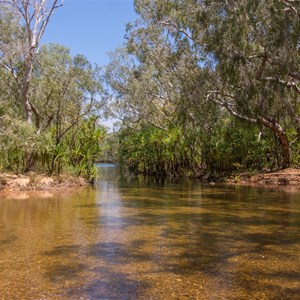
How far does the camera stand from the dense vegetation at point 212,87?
45.6ft

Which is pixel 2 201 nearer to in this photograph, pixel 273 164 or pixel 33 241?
pixel 33 241

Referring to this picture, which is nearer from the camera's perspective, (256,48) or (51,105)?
(256,48)

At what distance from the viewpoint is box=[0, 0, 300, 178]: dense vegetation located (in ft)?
47.0

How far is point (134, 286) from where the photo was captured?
14.4 feet

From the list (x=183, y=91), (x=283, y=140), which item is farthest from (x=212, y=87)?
(x=283, y=140)

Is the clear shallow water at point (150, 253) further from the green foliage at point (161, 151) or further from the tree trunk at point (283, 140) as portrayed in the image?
the green foliage at point (161, 151)

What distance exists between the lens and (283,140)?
66.9 ft

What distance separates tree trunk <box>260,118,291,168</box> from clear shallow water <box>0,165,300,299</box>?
32.2ft

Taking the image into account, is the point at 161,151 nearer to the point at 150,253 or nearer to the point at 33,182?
the point at 33,182

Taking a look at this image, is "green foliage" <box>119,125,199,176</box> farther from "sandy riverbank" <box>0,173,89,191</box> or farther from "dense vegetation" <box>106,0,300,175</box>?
"sandy riverbank" <box>0,173,89,191</box>

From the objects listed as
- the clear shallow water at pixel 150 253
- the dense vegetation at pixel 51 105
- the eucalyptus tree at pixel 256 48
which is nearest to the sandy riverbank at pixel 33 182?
the dense vegetation at pixel 51 105

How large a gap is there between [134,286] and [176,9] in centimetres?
2140

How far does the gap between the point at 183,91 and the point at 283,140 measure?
6342 mm

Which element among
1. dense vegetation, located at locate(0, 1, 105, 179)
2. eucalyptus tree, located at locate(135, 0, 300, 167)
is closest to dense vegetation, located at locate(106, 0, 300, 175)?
eucalyptus tree, located at locate(135, 0, 300, 167)
